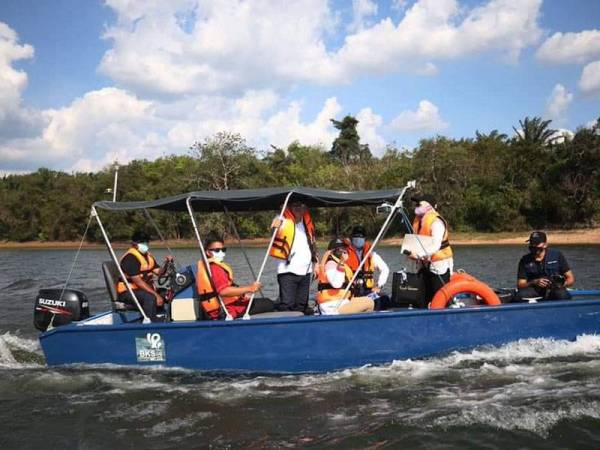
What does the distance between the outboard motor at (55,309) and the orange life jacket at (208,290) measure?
219 centimetres

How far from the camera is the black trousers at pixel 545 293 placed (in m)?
7.39

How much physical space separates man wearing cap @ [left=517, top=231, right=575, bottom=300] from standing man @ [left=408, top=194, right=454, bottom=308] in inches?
40.5

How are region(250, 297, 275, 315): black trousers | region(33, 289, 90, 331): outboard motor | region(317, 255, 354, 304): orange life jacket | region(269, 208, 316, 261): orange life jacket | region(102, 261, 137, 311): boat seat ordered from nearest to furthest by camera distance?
region(317, 255, 354, 304): orange life jacket
region(269, 208, 316, 261): orange life jacket
region(250, 297, 275, 315): black trousers
region(33, 289, 90, 331): outboard motor
region(102, 261, 137, 311): boat seat

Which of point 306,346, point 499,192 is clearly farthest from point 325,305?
point 499,192

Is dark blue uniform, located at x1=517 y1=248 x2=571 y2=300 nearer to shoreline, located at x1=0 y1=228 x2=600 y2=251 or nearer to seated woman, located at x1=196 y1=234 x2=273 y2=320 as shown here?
seated woman, located at x1=196 y1=234 x2=273 y2=320

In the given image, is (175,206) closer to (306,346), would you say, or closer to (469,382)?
(306,346)

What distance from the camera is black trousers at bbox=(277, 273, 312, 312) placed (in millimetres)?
7625

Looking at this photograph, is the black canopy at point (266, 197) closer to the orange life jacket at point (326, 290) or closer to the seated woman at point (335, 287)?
the seated woman at point (335, 287)

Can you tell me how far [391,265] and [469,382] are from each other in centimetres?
1595

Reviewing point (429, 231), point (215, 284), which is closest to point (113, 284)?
point (215, 284)

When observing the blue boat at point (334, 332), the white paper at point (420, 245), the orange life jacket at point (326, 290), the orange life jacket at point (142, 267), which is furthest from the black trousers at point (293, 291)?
the orange life jacket at point (142, 267)

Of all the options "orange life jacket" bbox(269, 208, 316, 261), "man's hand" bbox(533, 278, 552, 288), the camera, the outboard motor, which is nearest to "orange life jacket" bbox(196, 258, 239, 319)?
"orange life jacket" bbox(269, 208, 316, 261)

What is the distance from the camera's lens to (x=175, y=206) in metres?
7.52

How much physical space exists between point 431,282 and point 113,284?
4.63 meters
